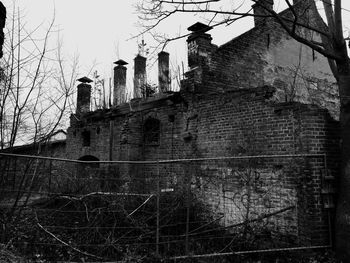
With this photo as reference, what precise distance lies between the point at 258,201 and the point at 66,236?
14.1ft

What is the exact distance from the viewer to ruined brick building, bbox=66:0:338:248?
6.32 m

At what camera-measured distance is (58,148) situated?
16000mm

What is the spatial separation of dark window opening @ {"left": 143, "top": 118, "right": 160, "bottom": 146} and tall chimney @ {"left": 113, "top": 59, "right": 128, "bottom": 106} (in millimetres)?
6092

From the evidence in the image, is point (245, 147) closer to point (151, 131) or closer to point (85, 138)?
point (151, 131)

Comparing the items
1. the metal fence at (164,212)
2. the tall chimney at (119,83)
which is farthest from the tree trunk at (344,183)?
the tall chimney at (119,83)

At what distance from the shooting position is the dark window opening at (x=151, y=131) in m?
10.6

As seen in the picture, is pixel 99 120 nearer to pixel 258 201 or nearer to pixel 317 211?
pixel 258 201

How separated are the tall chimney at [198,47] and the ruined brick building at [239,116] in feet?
0.11

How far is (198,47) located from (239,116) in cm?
305

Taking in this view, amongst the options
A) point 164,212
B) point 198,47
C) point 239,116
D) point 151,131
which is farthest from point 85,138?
point 239,116

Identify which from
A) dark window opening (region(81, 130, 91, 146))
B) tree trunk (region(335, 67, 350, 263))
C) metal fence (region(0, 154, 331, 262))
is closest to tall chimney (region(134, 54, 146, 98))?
dark window opening (region(81, 130, 91, 146))

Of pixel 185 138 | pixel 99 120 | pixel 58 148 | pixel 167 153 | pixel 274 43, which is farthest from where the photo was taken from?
pixel 58 148

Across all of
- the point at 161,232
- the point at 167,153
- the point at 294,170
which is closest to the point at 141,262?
the point at 161,232

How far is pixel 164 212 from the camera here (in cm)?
697
